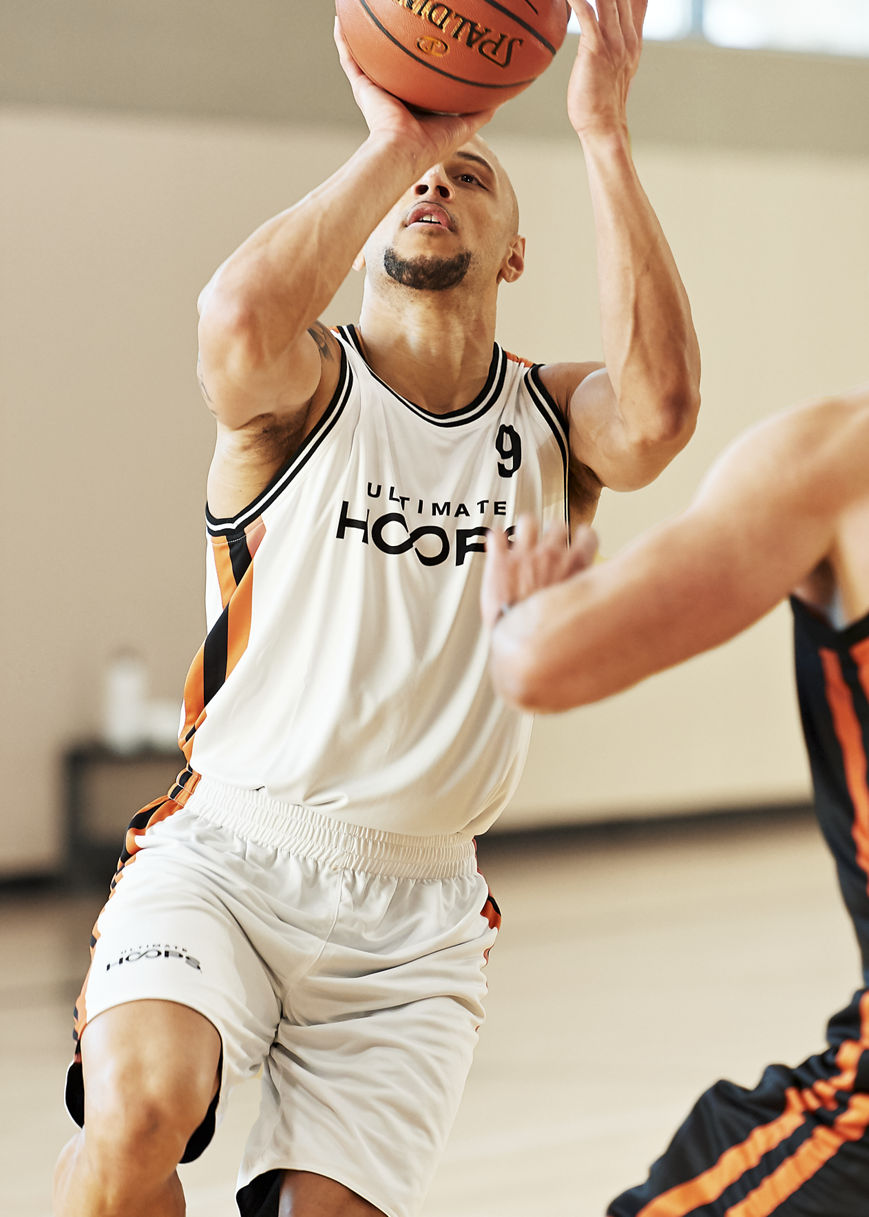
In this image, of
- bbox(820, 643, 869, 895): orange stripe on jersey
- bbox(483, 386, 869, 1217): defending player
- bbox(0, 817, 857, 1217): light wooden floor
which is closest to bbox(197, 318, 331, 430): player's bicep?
bbox(483, 386, 869, 1217): defending player

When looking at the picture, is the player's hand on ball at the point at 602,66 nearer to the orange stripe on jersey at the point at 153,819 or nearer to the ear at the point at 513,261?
the ear at the point at 513,261

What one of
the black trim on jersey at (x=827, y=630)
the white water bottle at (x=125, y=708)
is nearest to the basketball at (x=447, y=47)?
the black trim on jersey at (x=827, y=630)

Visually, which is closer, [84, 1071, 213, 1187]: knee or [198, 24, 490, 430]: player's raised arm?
[84, 1071, 213, 1187]: knee

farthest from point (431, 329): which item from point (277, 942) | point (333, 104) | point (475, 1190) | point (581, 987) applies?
point (333, 104)

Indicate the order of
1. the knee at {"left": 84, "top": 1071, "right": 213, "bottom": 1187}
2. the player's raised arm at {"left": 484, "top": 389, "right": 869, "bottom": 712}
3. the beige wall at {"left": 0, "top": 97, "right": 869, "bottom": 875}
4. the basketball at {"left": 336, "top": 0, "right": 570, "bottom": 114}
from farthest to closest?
1. the beige wall at {"left": 0, "top": 97, "right": 869, "bottom": 875}
2. the basketball at {"left": 336, "top": 0, "right": 570, "bottom": 114}
3. the knee at {"left": 84, "top": 1071, "right": 213, "bottom": 1187}
4. the player's raised arm at {"left": 484, "top": 389, "right": 869, "bottom": 712}

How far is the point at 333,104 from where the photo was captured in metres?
6.57

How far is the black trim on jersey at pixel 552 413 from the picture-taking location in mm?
2371

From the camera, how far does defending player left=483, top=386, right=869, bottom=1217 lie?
4.08 feet

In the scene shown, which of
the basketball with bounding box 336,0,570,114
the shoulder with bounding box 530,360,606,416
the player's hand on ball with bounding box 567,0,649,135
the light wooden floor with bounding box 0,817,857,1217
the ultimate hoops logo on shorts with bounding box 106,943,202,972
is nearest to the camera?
the ultimate hoops logo on shorts with bounding box 106,943,202,972

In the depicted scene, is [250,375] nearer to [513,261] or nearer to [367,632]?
[367,632]

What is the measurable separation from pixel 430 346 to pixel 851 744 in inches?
49.5

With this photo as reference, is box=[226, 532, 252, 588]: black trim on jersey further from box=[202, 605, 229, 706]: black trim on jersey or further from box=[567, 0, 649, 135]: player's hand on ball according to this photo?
box=[567, 0, 649, 135]: player's hand on ball

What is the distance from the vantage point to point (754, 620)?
1.25m

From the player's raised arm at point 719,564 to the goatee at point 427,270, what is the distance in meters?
1.15
